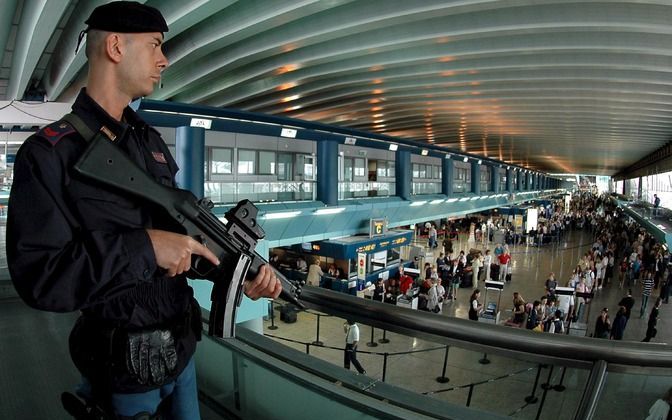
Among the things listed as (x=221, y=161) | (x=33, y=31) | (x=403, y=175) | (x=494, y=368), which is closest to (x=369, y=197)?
(x=403, y=175)

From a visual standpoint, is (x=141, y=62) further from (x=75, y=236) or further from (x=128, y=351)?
(x=128, y=351)

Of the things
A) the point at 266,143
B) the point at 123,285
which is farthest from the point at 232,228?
the point at 266,143

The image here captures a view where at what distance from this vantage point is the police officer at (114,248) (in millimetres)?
Answer: 1158

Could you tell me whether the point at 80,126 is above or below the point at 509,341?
above

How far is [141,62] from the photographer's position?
1523mm

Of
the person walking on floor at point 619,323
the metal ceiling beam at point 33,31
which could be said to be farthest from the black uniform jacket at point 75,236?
the person walking on floor at point 619,323

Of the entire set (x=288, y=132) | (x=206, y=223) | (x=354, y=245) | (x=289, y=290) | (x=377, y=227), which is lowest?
(x=354, y=245)

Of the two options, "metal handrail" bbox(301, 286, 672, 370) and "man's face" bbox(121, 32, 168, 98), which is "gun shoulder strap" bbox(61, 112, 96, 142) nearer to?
"man's face" bbox(121, 32, 168, 98)

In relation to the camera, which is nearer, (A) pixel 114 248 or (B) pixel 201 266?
(A) pixel 114 248

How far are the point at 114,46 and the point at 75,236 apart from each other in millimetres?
690

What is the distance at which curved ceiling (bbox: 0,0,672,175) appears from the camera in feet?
26.2

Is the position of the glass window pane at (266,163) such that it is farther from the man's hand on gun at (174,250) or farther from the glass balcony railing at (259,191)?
the man's hand on gun at (174,250)

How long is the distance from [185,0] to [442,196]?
80.6 ft

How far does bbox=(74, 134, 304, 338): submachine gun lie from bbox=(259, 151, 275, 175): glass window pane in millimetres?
17923
